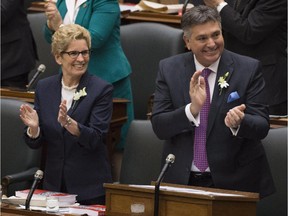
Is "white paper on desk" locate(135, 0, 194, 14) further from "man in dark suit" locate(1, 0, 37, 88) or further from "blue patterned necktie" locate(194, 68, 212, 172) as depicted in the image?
"blue patterned necktie" locate(194, 68, 212, 172)

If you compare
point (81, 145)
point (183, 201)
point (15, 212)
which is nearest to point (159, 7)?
point (81, 145)

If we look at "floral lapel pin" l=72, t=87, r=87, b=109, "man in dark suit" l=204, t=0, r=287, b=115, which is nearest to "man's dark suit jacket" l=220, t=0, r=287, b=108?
"man in dark suit" l=204, t=0, r=287, b=115

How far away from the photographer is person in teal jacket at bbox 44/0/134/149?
584 cm

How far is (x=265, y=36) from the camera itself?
5641 millimetres

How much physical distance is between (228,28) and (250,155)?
44.8 inches

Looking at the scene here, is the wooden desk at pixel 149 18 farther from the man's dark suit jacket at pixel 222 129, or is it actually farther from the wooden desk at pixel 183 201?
the wooden desk at pixel 183 201

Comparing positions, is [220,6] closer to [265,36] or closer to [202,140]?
[265,36]

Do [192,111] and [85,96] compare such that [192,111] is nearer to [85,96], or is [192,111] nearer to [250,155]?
[250,155]

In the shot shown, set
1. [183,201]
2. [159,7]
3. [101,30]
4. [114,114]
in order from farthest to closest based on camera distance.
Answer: [159,7], [114,114], [101,30], [183,201]

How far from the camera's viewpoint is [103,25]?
5.82m

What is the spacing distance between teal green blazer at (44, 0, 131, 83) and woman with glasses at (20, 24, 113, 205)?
628 mm

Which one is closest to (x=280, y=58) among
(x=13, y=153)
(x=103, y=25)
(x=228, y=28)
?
(x=228, y=28)

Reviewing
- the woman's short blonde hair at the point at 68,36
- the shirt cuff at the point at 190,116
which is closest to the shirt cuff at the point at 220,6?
the woman's short blonde hair at the point at 68,36

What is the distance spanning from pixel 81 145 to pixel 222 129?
2.59ft
